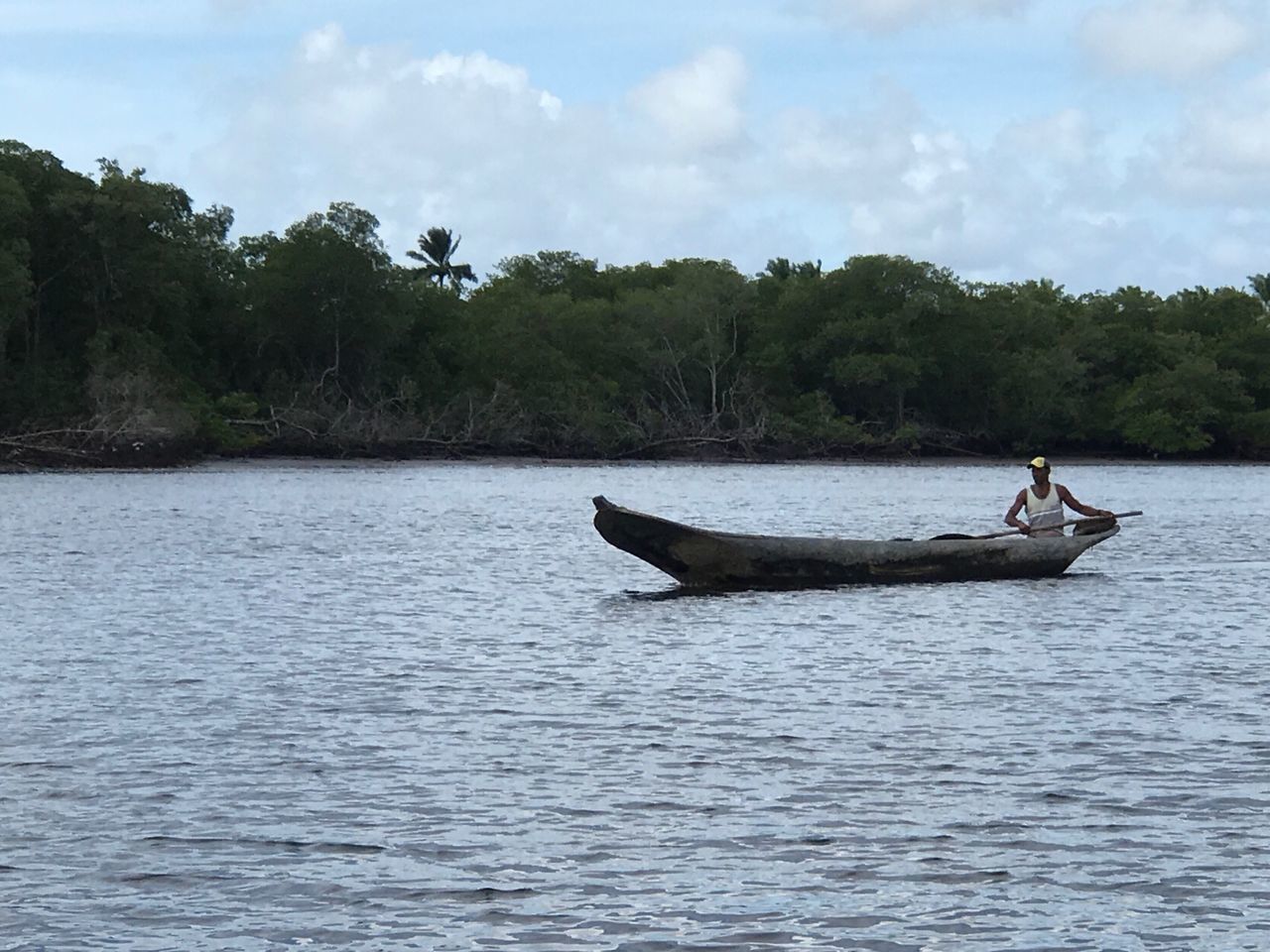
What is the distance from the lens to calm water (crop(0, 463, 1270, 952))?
26.7ft

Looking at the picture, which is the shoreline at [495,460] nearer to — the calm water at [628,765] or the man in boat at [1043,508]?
the calm water at [628,765]

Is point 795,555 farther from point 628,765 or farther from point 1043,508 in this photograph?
point 628,765

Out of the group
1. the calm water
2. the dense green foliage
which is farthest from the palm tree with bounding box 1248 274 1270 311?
the calm water

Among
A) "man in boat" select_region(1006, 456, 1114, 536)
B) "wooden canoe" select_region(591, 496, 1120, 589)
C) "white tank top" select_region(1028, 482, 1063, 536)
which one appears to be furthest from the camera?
"white tank top" select_region(1028, 482, 1063, 536)

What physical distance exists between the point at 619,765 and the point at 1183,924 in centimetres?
424

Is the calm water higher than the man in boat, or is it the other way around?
the man in boat

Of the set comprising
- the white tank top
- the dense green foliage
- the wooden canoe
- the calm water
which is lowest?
the calm water

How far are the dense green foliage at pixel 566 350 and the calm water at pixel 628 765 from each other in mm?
46367

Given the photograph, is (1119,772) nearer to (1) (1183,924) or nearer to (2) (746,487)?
(1) (1183,924)

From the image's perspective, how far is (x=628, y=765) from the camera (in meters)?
11.4

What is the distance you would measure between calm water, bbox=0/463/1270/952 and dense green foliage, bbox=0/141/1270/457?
46367 millimetres

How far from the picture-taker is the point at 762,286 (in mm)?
96500

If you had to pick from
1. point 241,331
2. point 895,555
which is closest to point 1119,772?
point 895,555

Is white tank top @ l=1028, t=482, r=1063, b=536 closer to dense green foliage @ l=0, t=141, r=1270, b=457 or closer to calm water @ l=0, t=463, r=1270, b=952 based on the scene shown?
calm water @ l=0, t=463, r=1270, b=952
